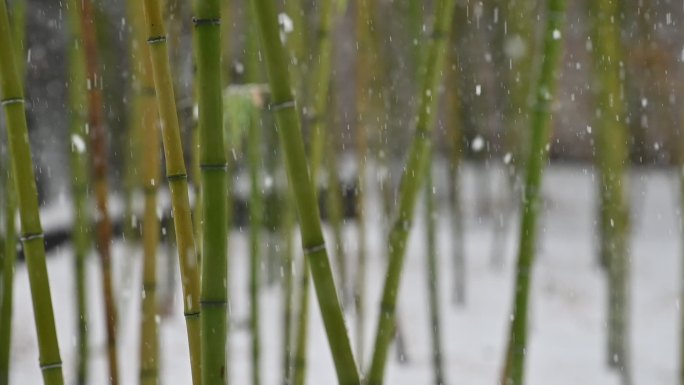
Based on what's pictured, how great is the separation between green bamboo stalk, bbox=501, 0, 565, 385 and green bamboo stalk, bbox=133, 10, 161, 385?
59 centimetres

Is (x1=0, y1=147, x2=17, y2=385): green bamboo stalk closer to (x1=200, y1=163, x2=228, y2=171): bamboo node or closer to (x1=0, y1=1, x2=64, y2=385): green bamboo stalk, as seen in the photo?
(x1=0, y1=1, x2=64, y2=385): green bamboo stalk

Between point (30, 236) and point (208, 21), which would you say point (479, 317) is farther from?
point (208, 21)

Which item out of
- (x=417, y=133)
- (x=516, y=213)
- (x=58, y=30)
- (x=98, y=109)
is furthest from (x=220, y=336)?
(x=516, y=213)

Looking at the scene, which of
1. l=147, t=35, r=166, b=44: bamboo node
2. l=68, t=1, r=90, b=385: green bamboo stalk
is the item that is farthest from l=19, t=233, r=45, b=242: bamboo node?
l=68, t=1, r=90, b=385: green bamboo stalk

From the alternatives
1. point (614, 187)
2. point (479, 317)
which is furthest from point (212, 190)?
point (479, 317)

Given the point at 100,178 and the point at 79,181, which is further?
the point at 79,181

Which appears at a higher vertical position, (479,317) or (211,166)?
(211,166)

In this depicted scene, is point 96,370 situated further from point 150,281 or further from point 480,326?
point 480,326

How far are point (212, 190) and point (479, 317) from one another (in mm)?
2829

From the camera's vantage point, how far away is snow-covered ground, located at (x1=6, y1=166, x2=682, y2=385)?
8.42 ft

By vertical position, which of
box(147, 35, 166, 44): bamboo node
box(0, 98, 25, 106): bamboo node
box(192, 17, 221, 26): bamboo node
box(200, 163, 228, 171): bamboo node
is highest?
box(147, 35, 166, 44): bamboo node

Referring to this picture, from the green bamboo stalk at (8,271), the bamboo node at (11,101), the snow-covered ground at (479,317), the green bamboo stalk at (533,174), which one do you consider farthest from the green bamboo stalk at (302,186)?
the snow-covered ground at (479,317)

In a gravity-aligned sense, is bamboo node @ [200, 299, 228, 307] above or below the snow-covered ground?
above

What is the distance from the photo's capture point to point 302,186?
25.7 inches
